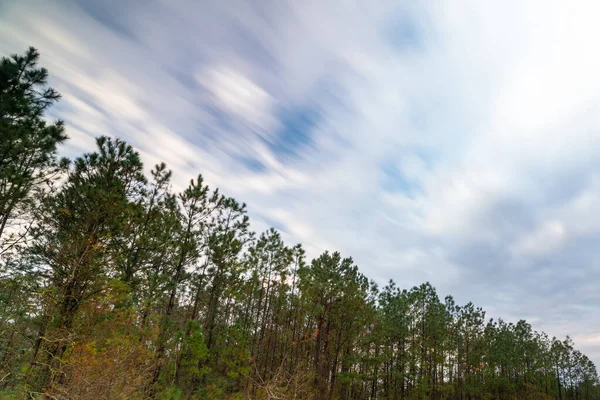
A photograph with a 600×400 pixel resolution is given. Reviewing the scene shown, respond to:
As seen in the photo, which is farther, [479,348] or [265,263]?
[479,348]

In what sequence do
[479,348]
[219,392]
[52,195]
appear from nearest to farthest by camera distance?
[52,195]
[219,392]
[479,348]

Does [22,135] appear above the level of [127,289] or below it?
above

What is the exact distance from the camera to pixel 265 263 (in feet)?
93.6

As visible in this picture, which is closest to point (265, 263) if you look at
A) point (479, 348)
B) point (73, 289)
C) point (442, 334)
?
point (73, 289)

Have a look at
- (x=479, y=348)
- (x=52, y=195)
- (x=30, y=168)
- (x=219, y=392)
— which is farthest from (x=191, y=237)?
(x=479, y=348)

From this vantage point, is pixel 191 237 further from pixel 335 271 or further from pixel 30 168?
pixel 335 271

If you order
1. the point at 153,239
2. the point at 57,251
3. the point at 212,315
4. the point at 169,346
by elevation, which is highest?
the point at 153,239

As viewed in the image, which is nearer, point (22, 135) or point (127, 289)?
point (22, 135)

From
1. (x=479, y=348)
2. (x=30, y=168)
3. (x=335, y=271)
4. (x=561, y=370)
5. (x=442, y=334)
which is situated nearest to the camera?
(x=30, y=168)

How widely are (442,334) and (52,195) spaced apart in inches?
1490

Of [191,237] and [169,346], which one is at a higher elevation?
[191,237]

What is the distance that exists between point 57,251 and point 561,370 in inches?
3184

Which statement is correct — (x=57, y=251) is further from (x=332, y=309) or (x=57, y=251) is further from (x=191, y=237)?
(x=332, y=309)

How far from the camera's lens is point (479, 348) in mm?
42781
